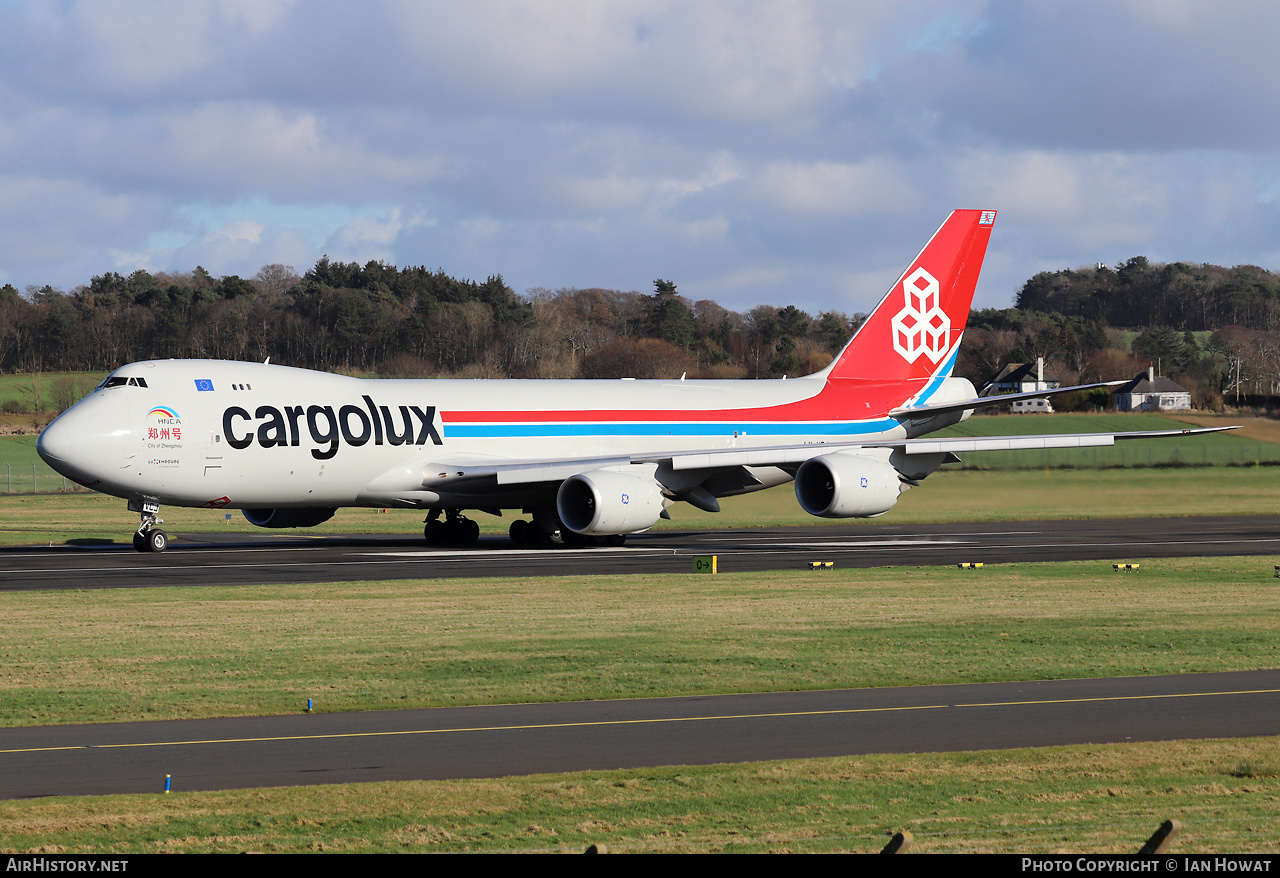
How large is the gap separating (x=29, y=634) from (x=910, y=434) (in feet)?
103

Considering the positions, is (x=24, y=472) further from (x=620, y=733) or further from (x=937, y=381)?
(x=620, y=733)

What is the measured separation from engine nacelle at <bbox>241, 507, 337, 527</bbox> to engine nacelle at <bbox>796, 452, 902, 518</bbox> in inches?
514

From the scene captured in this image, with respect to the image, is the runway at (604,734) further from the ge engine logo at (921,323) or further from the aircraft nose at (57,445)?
the ge engine logo at (921,323)

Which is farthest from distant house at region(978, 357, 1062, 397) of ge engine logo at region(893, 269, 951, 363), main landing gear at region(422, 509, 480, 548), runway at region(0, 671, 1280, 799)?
runway at region(0, 671, 1280, 799)

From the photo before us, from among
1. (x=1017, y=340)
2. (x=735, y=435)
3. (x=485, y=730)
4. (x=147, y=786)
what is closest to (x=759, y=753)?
Result: (x=485, y=730)

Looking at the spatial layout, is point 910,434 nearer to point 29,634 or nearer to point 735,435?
point 735,435

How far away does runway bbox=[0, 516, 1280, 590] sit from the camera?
30.9 metres

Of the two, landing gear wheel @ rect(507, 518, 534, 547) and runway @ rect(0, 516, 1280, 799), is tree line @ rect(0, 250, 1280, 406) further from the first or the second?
runway @ rect(0, 516, 1280, 799)

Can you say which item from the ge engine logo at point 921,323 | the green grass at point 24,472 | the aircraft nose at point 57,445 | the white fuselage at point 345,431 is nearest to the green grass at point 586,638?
the aircraft nose at point 57,445

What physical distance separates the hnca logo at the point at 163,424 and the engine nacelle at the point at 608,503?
9.43m

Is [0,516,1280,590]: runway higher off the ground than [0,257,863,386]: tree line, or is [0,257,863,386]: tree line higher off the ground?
[0,257,863,386]: tree line

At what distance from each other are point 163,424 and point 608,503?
10.8 m

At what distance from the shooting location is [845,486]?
121 ft

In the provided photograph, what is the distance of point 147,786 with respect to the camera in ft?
38.8
